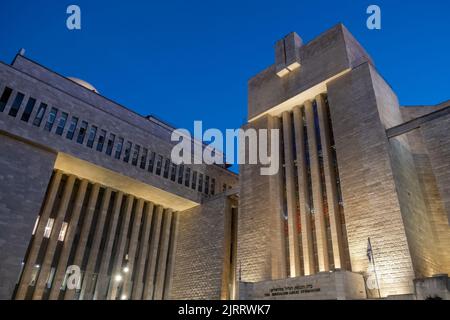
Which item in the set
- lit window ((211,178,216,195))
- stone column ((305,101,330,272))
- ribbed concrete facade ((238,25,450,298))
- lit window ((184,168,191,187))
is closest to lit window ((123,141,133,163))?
lit window ((184,168,191,187))

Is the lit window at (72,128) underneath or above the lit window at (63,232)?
above

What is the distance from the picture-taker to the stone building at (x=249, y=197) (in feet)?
64.6

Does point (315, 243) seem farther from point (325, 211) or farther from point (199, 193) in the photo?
point (199, 193)

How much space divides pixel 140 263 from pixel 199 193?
28.6ft

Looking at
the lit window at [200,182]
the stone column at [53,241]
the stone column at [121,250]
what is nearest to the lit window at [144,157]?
the stone column at [121,250]

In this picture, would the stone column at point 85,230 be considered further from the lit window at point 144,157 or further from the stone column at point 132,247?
the lit window at point 144,157

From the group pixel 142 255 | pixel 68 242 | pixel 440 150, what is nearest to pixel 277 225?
pixel 440 150

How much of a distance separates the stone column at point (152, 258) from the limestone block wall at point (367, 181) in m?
18.2

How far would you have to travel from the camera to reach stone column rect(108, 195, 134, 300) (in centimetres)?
2780

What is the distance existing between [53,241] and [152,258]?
351 inches

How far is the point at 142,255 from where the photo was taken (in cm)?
3059

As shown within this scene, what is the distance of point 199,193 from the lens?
3450 centimetres

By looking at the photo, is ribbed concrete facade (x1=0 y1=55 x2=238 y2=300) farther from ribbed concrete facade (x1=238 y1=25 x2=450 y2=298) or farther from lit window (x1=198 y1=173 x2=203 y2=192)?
ribbed concrete facade (x1=238 y1=25 x2=450 y2=298)

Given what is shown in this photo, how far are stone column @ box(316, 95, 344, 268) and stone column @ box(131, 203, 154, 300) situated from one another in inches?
671
